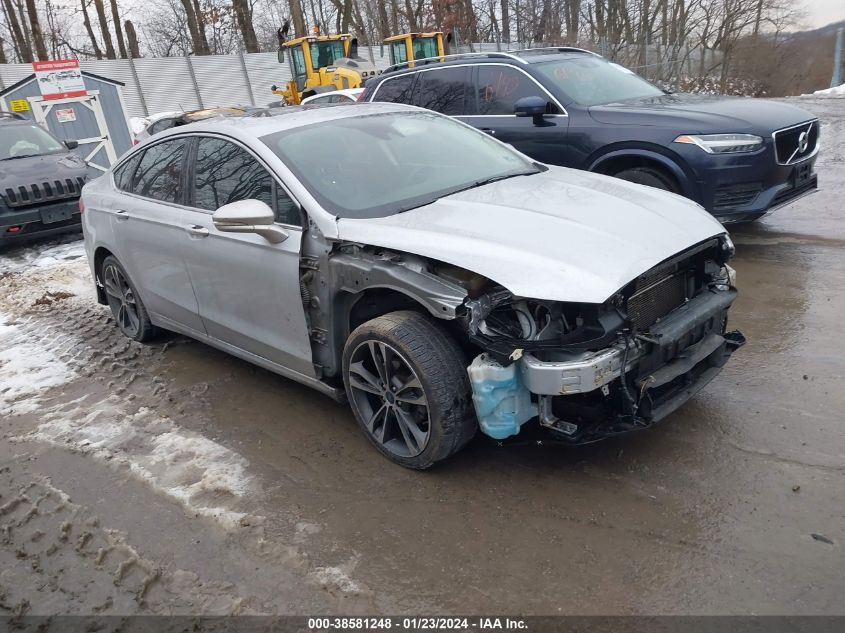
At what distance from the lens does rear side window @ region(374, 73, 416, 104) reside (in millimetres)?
7859

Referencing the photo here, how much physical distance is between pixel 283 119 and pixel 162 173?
1071 mm

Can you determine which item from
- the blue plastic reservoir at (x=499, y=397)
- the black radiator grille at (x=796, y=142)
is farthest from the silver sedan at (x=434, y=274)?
the black radiator grille at (x=796, y=142)

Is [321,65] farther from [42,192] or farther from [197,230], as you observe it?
[197,230]

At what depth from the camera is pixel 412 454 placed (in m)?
3.39

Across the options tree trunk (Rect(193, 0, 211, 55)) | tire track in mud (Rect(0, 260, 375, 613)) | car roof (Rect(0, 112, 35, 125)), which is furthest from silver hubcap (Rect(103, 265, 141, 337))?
tree trunk (Rect(193, 0, 211, 55))

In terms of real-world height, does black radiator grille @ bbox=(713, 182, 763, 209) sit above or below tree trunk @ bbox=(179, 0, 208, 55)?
below

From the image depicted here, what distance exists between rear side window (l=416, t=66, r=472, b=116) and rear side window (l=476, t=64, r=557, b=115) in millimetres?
185

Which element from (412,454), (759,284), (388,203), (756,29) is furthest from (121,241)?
(756,29)

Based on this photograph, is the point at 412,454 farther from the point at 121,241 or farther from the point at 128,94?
the point at 128,94

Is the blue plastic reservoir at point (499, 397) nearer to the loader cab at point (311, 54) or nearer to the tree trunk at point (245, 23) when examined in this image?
the loader cab at point (311, 54)

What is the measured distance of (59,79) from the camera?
13148 millimetres

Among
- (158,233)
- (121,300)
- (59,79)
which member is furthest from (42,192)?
(158,233)

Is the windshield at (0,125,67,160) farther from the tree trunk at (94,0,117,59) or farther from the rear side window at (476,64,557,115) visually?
the tree trunk at (94,0,117,59)

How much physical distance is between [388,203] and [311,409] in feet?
4.69
